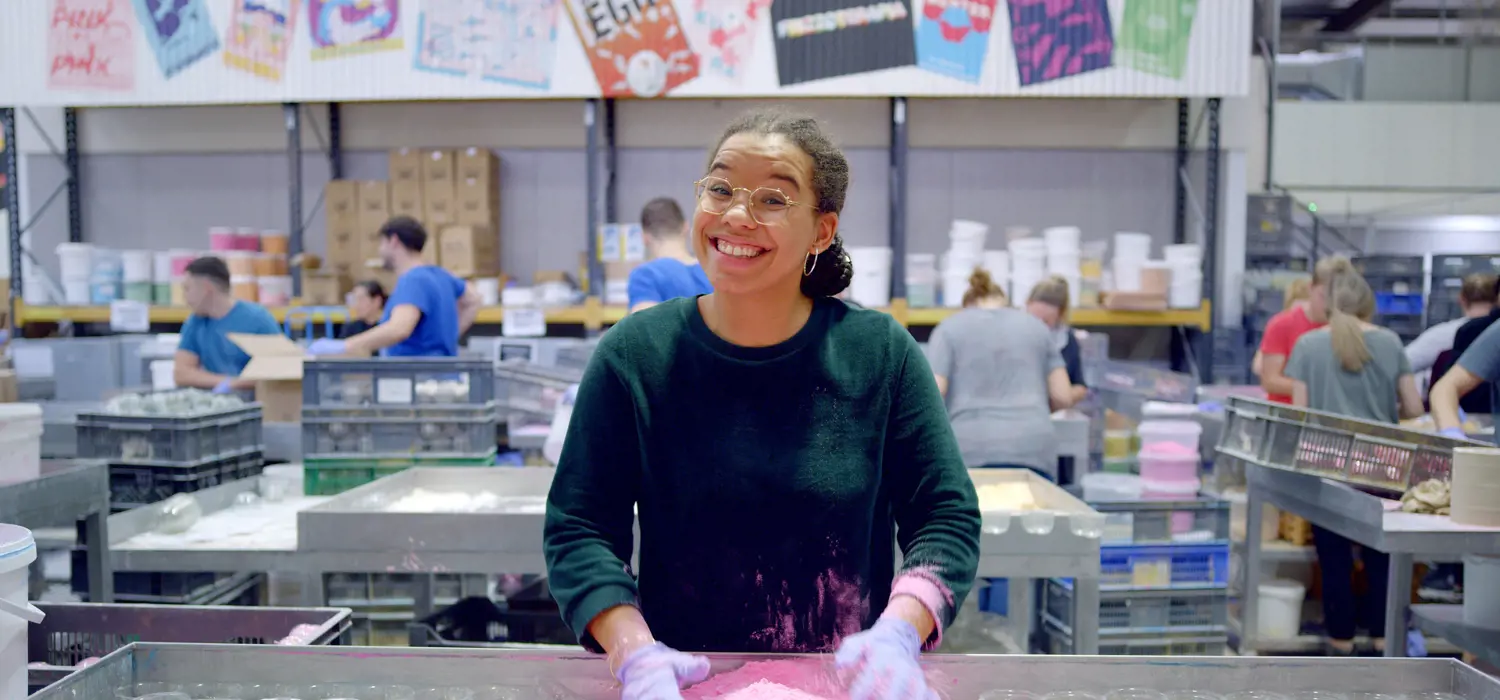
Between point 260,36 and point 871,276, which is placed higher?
point 260,36

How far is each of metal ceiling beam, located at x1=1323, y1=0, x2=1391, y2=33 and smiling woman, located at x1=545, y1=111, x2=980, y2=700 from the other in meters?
12.3

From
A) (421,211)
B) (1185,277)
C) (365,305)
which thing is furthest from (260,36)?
(1185,277)

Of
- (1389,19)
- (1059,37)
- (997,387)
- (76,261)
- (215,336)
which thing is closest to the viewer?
(997,387)

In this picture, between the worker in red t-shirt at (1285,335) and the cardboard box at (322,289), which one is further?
the cardboard box at (322,289)

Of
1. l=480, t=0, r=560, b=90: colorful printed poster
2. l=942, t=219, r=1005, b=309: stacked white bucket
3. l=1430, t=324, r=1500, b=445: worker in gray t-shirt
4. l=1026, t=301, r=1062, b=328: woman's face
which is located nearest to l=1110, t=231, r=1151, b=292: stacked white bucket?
l=942, t=219, r=1005, b=309: stacked white bucket

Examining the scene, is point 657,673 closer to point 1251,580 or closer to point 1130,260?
point 1251,580

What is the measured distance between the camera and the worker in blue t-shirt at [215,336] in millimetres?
4707

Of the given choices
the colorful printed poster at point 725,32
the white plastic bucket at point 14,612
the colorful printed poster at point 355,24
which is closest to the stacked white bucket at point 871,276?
the colorful printed poster at point 725,32

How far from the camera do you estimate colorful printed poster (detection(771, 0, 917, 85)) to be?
259 inches

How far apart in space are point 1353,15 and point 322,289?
1134cm

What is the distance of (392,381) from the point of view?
382 centimetres

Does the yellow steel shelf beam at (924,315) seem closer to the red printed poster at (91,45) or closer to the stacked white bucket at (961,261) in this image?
the stacked white bucket at (961,261)

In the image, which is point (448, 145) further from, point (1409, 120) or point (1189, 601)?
point (1409, 120)

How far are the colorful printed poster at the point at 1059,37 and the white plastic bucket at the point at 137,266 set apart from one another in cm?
600
